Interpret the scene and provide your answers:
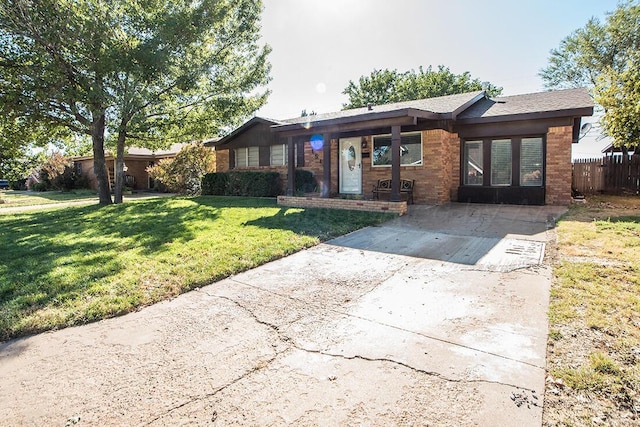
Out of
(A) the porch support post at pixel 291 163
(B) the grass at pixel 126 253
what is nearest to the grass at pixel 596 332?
(B) the grass at pixel 126 253

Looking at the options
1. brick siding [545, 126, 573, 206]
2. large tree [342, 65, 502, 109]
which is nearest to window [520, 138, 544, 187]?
brick siding [545, 126, 573, 206]

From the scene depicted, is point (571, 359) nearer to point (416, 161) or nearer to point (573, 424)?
point (573, 424)

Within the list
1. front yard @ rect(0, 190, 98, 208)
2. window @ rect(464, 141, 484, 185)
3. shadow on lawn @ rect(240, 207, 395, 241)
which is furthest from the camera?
front yard @ rect(0, 190, 98, 208)

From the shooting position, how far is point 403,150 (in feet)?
38.4

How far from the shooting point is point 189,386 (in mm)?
2436

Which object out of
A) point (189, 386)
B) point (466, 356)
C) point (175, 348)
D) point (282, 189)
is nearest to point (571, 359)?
point (466, 356)

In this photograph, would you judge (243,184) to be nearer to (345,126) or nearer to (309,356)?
(345,126)

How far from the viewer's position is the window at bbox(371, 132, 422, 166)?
11338 millimetres

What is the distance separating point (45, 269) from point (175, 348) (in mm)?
3213

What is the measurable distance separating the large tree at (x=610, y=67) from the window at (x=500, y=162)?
4.60 meters

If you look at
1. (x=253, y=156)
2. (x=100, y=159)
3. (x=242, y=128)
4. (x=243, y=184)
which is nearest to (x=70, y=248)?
(x=100, y=159)

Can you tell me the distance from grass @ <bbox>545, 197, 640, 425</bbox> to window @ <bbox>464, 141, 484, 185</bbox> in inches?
221

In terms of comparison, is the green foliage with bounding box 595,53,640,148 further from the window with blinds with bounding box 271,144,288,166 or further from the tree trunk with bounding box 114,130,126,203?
the tree trunk with bounding box 114,130,126,203

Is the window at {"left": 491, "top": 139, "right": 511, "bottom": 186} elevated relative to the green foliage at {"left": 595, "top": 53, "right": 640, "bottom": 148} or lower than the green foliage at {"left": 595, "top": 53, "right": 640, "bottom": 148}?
lower
